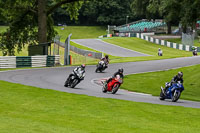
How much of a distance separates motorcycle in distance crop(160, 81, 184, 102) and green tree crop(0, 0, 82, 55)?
24982mm

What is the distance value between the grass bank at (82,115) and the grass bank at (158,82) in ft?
21.2

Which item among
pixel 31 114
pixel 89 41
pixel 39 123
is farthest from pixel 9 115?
pixel 89 41

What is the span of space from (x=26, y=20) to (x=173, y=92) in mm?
29490

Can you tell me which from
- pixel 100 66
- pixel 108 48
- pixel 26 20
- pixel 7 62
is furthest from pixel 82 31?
pixel 100 66

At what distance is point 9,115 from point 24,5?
108ft

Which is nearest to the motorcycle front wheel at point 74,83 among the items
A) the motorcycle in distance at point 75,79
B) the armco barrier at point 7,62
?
the motorcycle in distance at point 75,79

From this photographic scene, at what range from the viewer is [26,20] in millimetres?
46469

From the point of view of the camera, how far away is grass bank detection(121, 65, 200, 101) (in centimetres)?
2445

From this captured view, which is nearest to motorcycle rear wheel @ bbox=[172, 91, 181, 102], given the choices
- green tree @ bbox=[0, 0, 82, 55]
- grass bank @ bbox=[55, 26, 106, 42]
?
green tree @ bbox=[0, 0, 82, 55]

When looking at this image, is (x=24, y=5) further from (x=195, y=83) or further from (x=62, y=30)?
(x=62, y=30)

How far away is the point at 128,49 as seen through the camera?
222 ft

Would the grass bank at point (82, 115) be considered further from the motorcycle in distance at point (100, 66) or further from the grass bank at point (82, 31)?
the grass bank at point (82, 31)

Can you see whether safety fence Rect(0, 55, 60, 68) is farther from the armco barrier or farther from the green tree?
the green tree

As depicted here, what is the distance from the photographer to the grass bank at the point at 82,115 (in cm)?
1089
